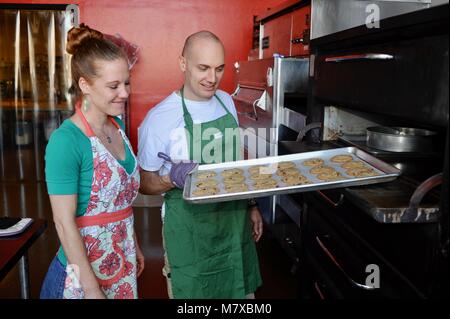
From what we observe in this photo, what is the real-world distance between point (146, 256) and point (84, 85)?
2.33 m

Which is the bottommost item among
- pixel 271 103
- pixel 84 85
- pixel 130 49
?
pixel 271 103

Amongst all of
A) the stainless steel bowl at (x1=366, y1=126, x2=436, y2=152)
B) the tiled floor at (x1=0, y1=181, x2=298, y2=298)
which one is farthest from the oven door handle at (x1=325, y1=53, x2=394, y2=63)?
the tiled floor at (x1=0, y1=181, x2=298, y2=298)

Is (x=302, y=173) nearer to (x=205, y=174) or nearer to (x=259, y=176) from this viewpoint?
(x=259, y=176)

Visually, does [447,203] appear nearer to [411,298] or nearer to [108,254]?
[411,298]

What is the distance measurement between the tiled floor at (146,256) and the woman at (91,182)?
1.42 metres

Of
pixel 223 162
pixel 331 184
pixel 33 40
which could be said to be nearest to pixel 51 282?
pixel 223 162

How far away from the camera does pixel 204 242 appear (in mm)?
1967

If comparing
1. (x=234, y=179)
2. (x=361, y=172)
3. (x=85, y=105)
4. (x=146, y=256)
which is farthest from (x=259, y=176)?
(x=146, y=256)

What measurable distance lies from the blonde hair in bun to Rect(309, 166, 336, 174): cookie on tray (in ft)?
2.83

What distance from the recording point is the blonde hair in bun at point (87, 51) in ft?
5.08

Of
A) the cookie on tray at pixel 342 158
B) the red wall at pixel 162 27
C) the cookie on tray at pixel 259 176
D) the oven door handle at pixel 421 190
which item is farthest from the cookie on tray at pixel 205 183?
the red wall at pixel 162 27

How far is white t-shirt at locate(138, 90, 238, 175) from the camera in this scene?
197 centimetres

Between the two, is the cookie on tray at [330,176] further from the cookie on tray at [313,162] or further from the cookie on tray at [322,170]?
the cookie on tray at [313,162]

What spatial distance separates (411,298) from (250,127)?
251cm
